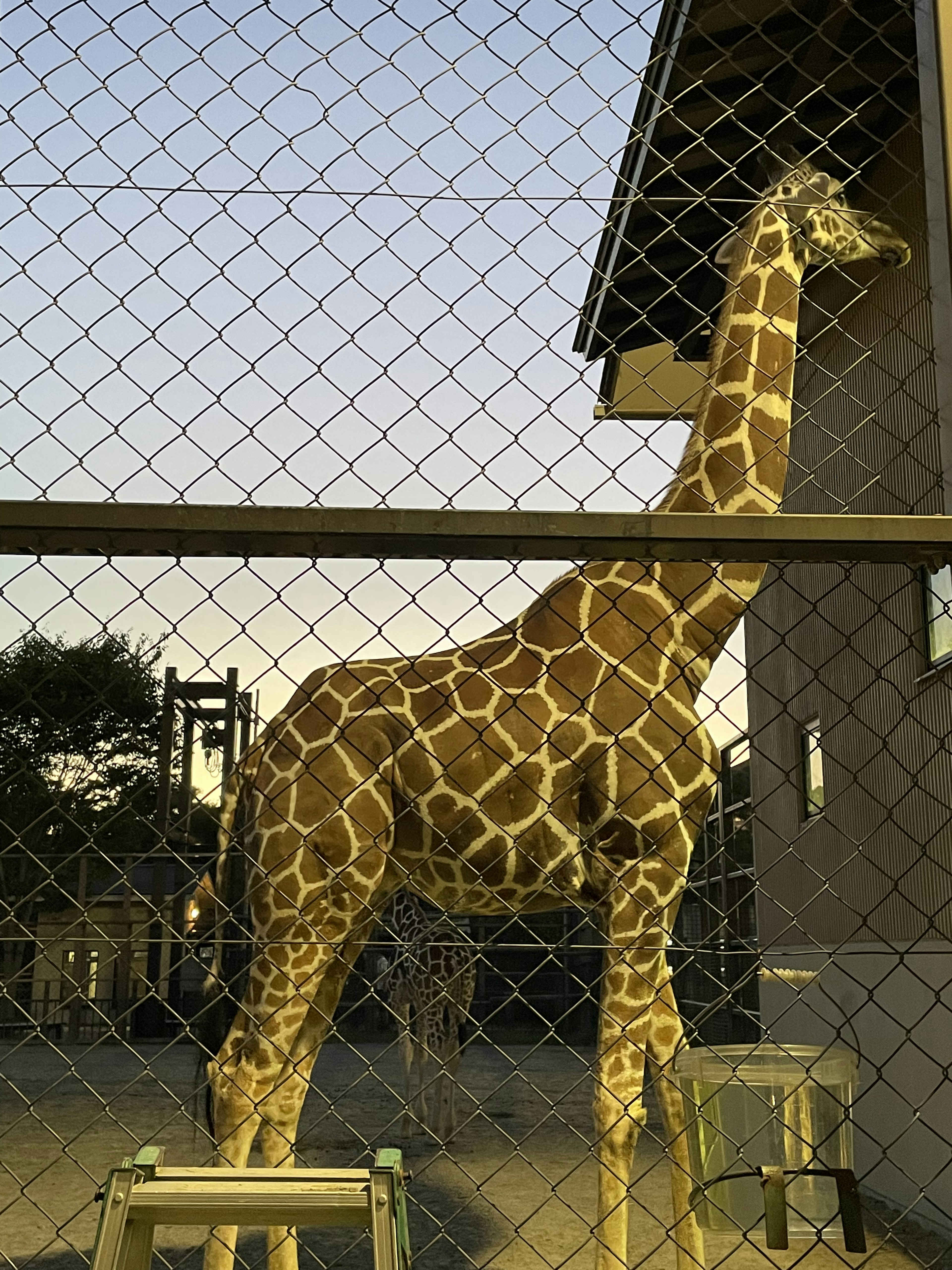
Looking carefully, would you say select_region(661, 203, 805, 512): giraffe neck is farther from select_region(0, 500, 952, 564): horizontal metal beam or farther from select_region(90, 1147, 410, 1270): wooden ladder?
select_region(90, 1147, 410, 1270): wooden ladder

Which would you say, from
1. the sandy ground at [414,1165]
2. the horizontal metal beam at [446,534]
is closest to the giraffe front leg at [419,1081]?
the sandy ground at [414,1165]

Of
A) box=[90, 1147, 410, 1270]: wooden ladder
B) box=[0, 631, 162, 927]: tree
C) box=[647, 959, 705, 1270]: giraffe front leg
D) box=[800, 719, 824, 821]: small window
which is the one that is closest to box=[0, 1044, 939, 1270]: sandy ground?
box=[647, 959, 705, 1270]: giraffe front leg

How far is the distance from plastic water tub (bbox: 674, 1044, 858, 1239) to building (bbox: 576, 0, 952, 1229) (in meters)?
0.57

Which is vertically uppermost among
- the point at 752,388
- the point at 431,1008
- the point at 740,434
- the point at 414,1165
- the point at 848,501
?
the point at 752,388

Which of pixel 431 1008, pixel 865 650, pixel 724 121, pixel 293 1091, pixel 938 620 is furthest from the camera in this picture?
pixel 431 1008

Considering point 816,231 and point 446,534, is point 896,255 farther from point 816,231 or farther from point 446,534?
point 446,534

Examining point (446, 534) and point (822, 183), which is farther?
point (822, 183)

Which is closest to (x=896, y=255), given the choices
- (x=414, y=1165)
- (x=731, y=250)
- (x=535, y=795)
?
(x=731, y=250)

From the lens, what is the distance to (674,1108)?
364 centimetres

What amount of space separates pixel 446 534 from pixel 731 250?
10.4ft

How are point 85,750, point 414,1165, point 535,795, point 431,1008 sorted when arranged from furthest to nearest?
point 85,750 < point 431,1008 < point 414,1165 < point 535,795

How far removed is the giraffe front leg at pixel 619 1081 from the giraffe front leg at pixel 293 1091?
2.54ft

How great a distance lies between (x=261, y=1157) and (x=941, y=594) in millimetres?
3856

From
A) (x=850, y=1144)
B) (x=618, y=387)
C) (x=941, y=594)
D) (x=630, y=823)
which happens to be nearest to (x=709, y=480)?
(x=630, y=823)
